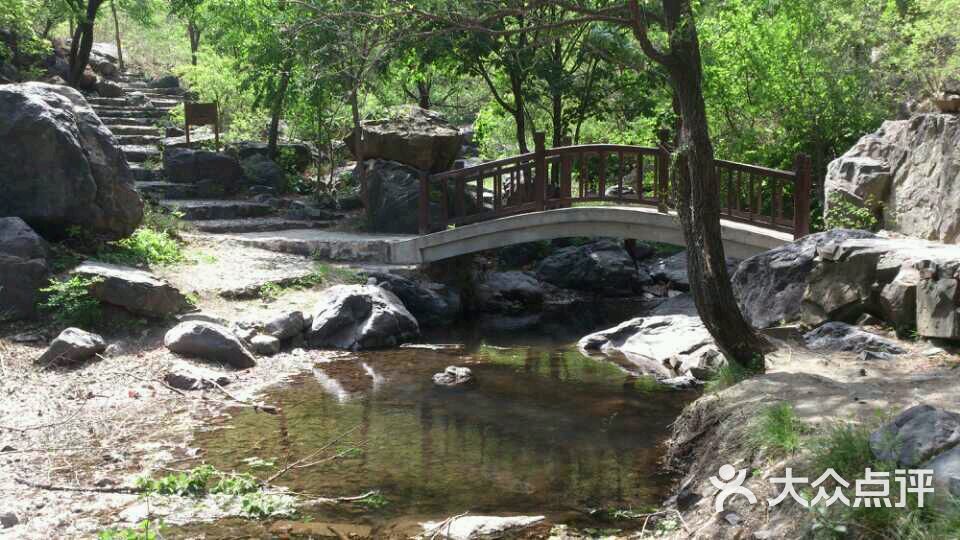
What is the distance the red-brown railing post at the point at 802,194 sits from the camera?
1134 cm

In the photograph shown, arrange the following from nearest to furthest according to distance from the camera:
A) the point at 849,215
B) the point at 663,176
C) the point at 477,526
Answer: the point at 477,526 < the point at 849,215 < the point at 663,176

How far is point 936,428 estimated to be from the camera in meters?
4.52

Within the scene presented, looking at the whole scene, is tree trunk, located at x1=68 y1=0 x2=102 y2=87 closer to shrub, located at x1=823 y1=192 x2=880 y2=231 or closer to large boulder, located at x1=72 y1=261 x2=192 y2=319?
large boulder, located at x1=72 y1=261 x2=192 y2=319

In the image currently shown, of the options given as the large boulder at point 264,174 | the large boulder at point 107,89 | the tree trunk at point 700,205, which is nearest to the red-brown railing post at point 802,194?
the tree trunk at point 700,205

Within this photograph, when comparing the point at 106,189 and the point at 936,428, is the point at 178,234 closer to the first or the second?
the point at 106,189

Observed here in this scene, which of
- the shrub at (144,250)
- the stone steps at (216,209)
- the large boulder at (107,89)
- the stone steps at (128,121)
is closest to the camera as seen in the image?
the shrub at (144,250)

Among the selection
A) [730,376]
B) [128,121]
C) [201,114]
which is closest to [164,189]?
[201,114]

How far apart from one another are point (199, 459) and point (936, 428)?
16.5ft

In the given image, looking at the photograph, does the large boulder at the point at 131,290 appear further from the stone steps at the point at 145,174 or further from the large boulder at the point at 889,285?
the stone steps at the point at 145,174

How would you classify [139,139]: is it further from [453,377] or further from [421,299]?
[453,377]

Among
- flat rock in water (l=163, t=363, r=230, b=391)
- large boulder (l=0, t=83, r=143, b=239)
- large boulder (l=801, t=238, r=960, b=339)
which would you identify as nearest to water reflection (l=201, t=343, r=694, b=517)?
flat rock in water (l=163, t=363, r=230, b=391)

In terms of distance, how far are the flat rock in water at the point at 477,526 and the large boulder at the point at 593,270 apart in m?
10.9

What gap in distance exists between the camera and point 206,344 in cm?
966

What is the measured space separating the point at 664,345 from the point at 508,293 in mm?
4801
